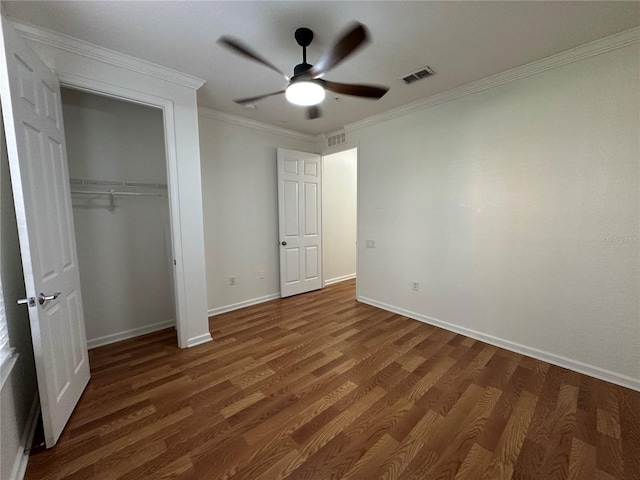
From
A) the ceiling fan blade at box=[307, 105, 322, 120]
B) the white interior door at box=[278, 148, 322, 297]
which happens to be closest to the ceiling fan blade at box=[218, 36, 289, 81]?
the ceiling fan blade at box=[307, 105, 322, 120]

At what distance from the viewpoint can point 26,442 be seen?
1.53 meters

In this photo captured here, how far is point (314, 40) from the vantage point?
79.4 inches

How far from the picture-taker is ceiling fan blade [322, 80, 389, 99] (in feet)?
6.13

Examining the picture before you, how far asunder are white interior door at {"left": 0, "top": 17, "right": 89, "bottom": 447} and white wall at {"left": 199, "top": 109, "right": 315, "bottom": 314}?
A: 158 centimetres

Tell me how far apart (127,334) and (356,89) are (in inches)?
134

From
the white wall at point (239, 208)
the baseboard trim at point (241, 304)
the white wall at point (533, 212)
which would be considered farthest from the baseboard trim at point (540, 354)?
the white wall at point (239, 208)

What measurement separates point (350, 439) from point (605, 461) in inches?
55.1

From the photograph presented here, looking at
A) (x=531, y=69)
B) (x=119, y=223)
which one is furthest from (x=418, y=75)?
(x=119, y=223)

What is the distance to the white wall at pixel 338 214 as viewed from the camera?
→ 4906 millimetres

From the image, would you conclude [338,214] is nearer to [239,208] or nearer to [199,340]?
[239,208]

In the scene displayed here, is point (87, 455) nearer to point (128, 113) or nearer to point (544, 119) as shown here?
point (128, 113)

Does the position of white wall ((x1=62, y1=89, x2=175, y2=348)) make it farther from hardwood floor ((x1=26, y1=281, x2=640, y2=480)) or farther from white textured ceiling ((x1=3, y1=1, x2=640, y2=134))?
white textured ceiling ((x1=3, y1=1, x2=640, y2=134))

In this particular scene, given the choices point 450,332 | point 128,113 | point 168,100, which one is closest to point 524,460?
point 450,332

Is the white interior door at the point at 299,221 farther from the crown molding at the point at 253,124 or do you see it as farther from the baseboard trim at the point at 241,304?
the crown molding at the point at 253,124
